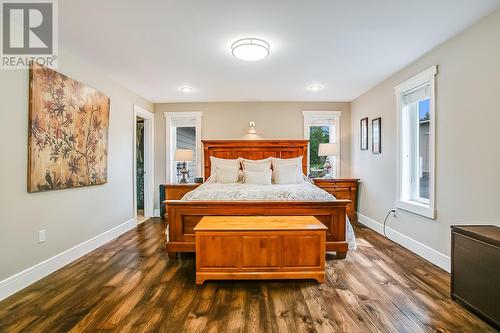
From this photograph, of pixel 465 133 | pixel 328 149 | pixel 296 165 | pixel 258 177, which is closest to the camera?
pixel 465 133

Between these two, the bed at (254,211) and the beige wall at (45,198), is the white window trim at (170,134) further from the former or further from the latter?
the bed at (254,211)

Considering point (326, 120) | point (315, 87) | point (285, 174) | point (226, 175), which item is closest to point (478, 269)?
point (285, 174)

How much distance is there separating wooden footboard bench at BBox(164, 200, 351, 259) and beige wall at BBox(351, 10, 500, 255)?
102 cm

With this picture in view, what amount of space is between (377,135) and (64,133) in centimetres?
441

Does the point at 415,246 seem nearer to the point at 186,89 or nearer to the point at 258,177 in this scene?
the point at 258,177

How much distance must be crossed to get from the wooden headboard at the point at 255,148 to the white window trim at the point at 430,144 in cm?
178

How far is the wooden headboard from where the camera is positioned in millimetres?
4988

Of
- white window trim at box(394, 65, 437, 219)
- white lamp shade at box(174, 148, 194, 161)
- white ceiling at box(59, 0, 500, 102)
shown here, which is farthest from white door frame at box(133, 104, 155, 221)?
white window trim at box(394, 65, 437, 219)

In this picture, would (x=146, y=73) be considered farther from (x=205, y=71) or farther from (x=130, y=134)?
(x=130, y=134)

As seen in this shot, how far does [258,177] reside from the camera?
13.2 feet

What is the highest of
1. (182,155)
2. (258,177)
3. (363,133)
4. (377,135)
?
Answer: (363,133)

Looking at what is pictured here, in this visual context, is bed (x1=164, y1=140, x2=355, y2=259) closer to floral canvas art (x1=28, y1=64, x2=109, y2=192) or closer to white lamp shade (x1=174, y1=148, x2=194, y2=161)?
floral canvas art (x1=28, y1=64, x2=109, y2=192)

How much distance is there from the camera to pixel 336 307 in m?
2.01

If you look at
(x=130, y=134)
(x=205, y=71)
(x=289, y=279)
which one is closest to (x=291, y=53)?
(x=205, y=71)
